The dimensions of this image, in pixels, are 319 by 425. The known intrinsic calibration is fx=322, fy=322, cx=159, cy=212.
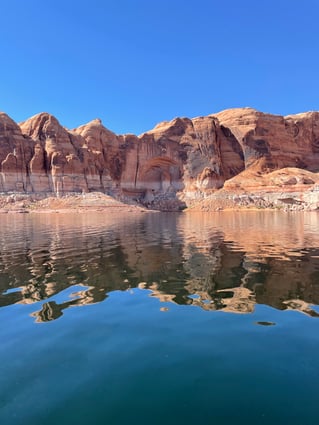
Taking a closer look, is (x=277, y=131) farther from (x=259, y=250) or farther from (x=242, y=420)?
(x=242, y=420)

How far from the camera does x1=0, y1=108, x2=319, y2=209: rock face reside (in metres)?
115

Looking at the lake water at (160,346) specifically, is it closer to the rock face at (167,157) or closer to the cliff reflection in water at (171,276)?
the cliff reflection in water at (171,276)

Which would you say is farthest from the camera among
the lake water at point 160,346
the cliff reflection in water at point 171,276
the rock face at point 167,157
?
the rock face at point 167,157

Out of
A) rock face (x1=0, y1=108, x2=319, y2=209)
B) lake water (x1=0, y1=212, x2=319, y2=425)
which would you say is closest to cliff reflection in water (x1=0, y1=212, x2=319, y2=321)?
lake water (x1=0, y1=212, x2=319, y2=425)

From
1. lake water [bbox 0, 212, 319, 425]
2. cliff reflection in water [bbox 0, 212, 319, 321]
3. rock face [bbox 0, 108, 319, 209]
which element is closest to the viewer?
lake water [bbox 0, 212, 319, 425]

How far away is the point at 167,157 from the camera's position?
139 metres

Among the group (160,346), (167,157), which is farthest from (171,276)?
(167,157)

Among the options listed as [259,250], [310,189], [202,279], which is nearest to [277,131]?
[310,189]

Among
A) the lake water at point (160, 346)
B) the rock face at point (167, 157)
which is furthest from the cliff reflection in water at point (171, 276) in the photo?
the rock face at point (167, 157)

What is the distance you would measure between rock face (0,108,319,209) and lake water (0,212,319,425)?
105m

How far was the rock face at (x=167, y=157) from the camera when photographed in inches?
4545

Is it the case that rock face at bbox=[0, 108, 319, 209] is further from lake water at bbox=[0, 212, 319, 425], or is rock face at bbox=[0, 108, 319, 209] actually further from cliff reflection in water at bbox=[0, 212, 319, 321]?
lake water at bbox=[0, 212, 319, 425]

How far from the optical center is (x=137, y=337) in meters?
8.07

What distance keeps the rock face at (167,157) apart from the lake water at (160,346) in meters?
105
